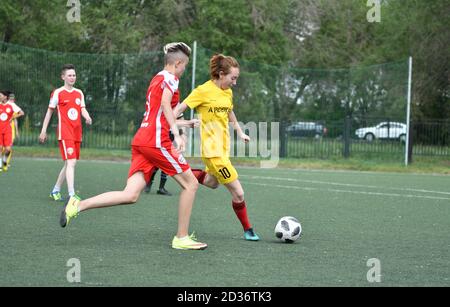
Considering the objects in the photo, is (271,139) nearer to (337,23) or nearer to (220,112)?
(220,112)

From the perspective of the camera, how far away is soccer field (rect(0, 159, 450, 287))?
6.65 m

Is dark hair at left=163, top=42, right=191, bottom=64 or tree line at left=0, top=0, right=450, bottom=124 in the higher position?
tree line at left=0, top=0, right=450, bottom=124

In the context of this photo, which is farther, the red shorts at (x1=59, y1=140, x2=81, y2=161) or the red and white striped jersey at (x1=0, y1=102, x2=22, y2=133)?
the red and white striped jersey at (x1=0, y1=102, x2=22, y2=133)

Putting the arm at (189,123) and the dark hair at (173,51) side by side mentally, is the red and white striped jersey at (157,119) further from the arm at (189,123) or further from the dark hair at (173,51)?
the arm at (189,123)

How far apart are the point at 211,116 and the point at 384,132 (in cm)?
1824

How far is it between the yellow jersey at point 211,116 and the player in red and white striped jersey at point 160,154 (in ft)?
2.00

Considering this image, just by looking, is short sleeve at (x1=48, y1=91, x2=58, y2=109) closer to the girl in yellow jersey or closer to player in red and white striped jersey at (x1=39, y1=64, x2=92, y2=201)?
player in red and white striped jersey at (x1=39, y1=64, x2=92, y2=201)

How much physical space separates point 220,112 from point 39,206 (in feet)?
12.8

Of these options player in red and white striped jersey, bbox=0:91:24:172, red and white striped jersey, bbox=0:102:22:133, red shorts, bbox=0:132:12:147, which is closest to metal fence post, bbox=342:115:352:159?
player in red and white striped jersey, bbox=0:91:24:172

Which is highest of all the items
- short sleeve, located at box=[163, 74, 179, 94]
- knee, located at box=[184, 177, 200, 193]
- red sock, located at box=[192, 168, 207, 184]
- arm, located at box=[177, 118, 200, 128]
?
short sleeve, located at box=[163, 74, 179, 94]

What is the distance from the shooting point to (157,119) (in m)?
8.04

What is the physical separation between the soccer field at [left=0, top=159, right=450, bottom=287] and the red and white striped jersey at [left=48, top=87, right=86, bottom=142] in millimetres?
1024
